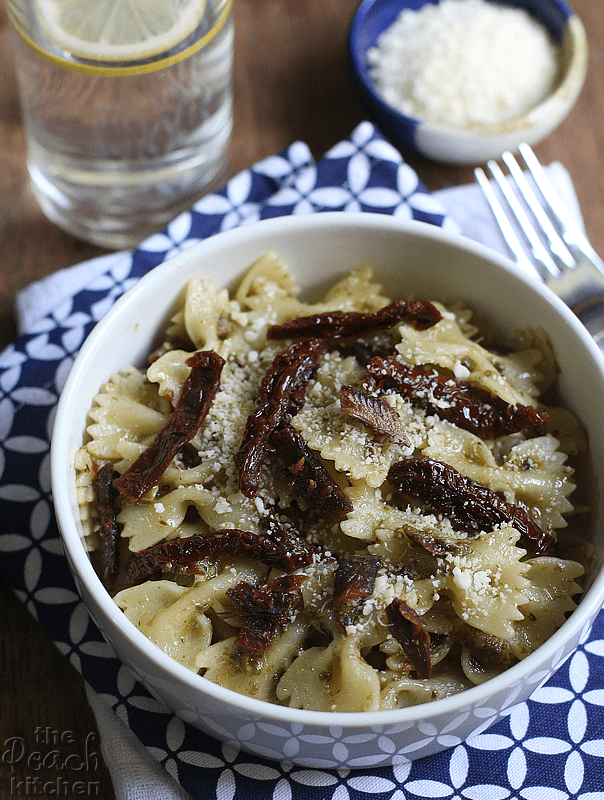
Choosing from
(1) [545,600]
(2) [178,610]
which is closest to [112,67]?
(2) [178,610]

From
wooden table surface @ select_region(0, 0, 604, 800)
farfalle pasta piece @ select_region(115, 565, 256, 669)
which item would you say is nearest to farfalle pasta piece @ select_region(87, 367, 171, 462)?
farfalle pasta piece @ select_region(115, 565, 256, 669)

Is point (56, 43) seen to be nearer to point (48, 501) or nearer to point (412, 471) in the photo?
point (48, 501)

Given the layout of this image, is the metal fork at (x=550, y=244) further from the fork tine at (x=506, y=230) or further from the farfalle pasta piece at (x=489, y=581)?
the farfalle pasta piece at (x=489, y=581)

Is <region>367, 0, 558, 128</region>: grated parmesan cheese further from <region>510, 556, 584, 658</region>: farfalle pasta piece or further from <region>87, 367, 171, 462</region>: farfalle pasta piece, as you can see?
<region>510, 556, 584, 658</region>: farfalle pasta piece

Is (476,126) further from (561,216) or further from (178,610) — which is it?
(178,610)

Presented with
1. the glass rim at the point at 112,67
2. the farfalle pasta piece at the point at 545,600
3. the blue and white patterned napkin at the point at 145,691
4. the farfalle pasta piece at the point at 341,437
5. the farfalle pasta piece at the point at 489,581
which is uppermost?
the glass rim at the point at 112,67

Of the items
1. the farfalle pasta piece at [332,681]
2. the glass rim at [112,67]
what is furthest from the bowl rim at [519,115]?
the farfalle pasta piece at [332,681]

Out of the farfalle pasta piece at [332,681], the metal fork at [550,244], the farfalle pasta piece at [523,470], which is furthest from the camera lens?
the metal fork at [550,244]
